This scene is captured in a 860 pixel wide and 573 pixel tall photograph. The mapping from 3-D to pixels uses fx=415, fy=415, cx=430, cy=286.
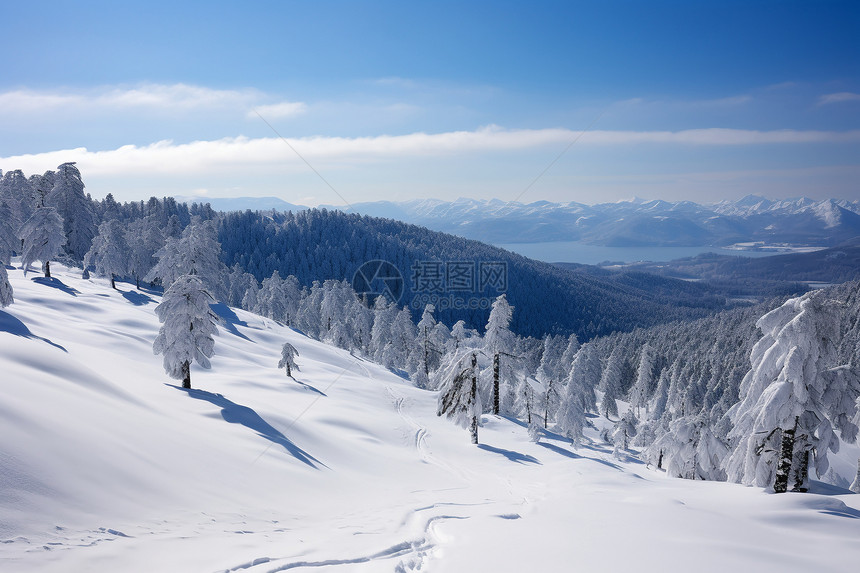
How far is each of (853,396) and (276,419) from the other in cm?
2445

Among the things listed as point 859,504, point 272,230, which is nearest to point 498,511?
point 859,504

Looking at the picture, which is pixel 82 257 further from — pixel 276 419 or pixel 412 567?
pixel 412 567

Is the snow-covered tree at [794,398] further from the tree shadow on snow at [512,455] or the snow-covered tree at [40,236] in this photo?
the snow-covered tree at [40,236]

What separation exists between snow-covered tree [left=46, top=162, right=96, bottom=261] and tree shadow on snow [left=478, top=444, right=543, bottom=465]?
62.8 m

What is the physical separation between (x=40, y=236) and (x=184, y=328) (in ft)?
120

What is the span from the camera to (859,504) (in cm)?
1246

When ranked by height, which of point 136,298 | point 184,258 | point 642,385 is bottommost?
point 642,385

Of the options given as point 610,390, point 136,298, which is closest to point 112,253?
point 136,298

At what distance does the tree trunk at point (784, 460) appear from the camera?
13.7m

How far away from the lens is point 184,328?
76.5ft

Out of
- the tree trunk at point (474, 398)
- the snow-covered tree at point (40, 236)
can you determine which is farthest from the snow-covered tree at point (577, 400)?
the snow-covered tree at point (40, 236)

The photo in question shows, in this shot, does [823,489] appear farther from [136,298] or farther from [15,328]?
[136,298]

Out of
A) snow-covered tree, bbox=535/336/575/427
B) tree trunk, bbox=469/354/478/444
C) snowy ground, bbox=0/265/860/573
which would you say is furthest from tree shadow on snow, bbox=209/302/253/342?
snow-covered tree, bbox=535/336/575/427

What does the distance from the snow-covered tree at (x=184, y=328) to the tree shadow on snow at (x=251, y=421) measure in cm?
134
